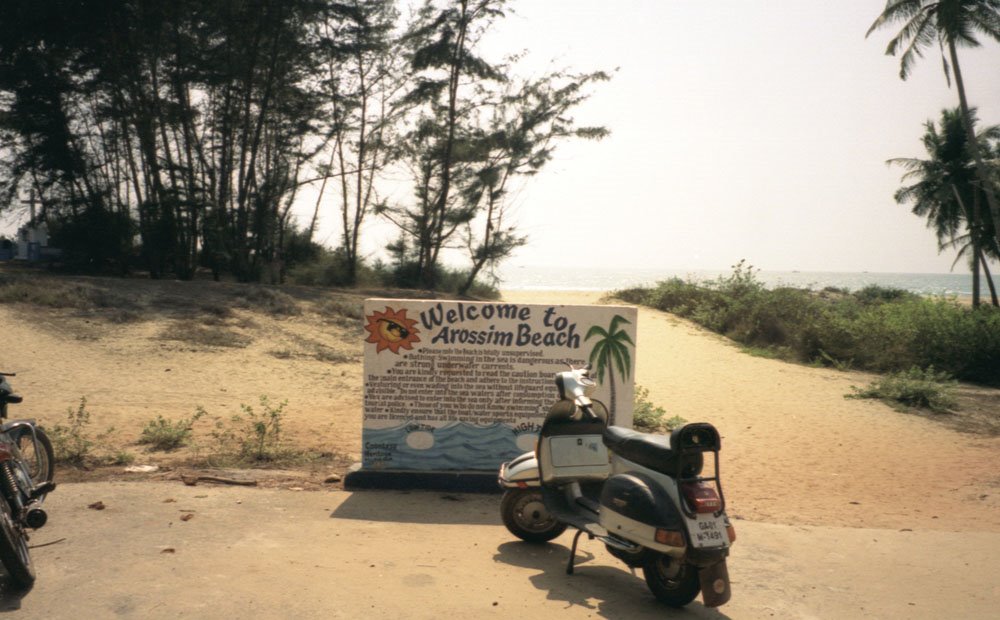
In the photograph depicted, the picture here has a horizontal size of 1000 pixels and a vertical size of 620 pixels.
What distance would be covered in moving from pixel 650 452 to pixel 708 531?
56 cm

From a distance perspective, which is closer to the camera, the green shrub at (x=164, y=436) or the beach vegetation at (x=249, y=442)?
the beach vegetation at (x=249, y=442)

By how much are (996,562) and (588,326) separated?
3.61m

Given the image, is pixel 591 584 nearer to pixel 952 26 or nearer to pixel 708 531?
pixel 708 531

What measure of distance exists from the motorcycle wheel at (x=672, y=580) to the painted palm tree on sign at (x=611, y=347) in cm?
281

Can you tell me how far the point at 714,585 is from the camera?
4.30 meters

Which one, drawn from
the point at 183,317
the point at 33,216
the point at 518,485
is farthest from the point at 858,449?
the point at 33,216

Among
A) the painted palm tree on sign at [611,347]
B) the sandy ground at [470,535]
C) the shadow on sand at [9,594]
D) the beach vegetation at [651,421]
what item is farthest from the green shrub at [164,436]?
the beach vegetation at [651,421]

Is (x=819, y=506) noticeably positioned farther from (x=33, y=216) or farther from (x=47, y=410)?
(x=33, y=216)

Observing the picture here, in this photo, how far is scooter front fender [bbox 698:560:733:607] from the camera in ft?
14.1

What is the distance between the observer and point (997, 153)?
40562mm

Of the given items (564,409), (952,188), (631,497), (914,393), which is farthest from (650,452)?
(952,188)

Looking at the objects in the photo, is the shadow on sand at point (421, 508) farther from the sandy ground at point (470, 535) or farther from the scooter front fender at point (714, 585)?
the scooter front fender at point (714, 585)

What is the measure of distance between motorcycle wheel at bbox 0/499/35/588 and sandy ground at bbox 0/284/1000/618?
0.44 feet

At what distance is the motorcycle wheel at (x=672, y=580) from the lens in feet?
14.6
